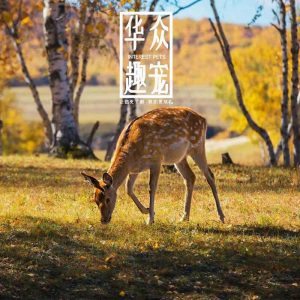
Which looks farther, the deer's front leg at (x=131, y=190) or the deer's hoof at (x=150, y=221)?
the deer's front leg at (x=131, y=190)

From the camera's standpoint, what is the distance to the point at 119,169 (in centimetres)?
1451

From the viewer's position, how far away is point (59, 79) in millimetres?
29844

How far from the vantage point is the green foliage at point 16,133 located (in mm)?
102463

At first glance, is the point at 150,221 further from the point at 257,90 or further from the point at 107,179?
the point at 257,90

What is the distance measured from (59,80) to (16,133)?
76196 mm

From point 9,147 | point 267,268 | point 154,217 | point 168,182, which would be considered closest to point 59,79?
point 168,182

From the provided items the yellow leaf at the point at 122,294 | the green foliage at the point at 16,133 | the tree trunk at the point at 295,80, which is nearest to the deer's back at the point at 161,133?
the yellow leaf at the point at 122,294

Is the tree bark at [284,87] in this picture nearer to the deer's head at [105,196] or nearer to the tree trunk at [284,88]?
the tree trunk at [284,88]

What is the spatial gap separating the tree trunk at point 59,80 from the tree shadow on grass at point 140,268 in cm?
1618

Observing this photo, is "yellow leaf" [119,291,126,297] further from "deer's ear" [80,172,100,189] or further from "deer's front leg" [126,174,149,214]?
"deer's front leg" [126,174,149,214]

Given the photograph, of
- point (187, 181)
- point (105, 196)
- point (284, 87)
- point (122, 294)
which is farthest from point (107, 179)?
point (284, 87)

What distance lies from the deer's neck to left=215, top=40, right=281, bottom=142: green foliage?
59.5 meters

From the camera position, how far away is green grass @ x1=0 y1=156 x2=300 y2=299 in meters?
→ 11.4

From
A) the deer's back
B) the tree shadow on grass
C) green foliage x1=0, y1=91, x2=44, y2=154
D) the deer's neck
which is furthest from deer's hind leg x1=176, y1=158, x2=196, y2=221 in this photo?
green foliage x1=0, y1=91, x2=44, y2=154
